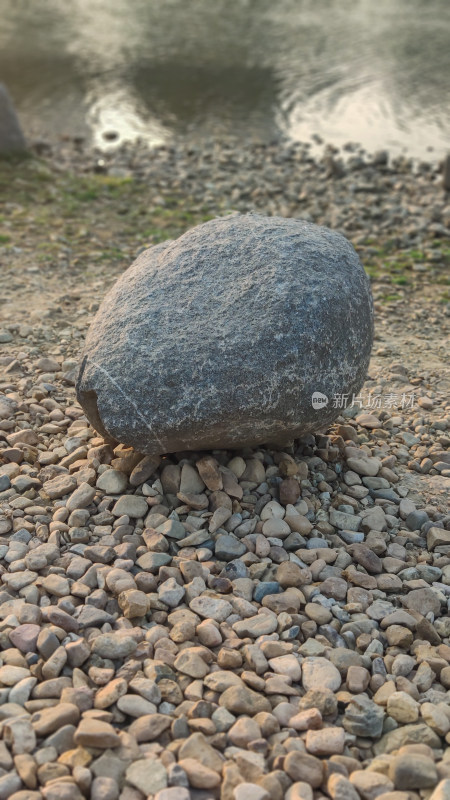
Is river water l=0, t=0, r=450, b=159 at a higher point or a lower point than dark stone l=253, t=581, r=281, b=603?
higher

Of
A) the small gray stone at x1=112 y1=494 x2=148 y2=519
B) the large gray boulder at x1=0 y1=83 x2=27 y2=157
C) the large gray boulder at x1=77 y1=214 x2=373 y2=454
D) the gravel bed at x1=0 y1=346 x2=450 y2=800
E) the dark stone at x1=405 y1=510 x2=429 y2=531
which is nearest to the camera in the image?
the gravel bed at x1=0 y1=346 x2=450 y2=800

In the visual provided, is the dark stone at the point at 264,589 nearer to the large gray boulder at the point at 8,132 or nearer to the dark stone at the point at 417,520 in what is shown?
the dark stone at the point at 417,520

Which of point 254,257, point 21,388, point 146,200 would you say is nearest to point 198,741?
point 254,257

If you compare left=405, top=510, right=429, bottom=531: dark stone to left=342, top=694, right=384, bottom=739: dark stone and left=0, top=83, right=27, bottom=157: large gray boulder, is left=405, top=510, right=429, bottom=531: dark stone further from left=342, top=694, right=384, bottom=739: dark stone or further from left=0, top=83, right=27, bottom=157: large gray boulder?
left=0, top=83, right=27, bottom=157: large gray boulder

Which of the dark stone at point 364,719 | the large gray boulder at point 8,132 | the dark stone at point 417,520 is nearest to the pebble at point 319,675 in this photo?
the dark stone at point 364,719

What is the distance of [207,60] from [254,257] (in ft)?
48.3

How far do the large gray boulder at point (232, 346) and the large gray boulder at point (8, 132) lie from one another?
6.91m

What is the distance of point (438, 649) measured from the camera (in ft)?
10.7

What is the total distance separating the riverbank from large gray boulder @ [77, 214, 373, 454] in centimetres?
32

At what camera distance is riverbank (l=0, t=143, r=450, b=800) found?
268 centimetres

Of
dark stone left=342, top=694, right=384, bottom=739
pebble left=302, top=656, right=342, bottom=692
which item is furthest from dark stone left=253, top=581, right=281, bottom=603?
dark stone left=342, top=694, right=384, bottom=739

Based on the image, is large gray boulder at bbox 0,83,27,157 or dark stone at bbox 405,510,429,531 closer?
dark stone at bbox 405,510,429,531

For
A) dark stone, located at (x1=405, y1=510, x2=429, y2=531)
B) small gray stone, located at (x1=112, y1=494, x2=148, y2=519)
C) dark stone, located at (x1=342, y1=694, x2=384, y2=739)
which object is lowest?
dark stone, located at (x1=405, y1=510, x2=429, y2=531)

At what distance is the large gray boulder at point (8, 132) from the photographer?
9.91 meters
